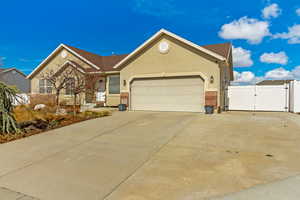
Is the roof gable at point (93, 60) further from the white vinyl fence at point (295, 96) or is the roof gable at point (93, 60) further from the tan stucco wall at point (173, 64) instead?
the white vinyl fence at point (295, 96)

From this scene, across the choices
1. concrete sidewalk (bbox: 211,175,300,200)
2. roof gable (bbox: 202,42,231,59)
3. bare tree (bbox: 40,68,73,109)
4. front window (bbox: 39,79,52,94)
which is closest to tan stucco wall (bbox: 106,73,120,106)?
bare tree (bbox: 40,68,73,109)

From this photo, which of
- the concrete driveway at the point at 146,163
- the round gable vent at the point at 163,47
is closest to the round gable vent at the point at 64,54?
the round gable vent at the point at 163,47

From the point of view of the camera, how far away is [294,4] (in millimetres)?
9250

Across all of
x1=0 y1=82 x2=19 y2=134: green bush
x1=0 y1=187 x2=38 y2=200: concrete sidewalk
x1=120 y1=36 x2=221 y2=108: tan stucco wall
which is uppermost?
x1=120 y1=36 x2=221 y2=108: tan stucco wall

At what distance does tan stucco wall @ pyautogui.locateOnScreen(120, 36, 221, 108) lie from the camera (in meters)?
11.9

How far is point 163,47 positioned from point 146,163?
10.6 m

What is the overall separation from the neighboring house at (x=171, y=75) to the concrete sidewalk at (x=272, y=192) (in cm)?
888

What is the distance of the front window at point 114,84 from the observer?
16.1 meters

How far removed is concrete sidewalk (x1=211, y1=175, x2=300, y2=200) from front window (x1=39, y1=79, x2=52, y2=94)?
20.5m

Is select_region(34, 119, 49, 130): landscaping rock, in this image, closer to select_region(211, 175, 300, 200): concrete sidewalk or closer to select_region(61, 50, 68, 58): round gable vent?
Answer: select_region(211, 175, 300, 200): concrete sidewalk

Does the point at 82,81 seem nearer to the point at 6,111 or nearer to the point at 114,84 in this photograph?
the point at 114,84

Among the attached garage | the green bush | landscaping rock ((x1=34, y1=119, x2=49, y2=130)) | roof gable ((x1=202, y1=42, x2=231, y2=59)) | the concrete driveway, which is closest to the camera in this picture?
the concrete driveway

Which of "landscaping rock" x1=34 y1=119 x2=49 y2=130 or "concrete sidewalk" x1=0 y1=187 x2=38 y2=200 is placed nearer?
"concrete sidewalk" x1=0 y1=187 x2=38 y2=200

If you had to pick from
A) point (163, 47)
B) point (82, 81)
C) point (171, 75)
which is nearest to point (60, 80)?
point (82, 81)
